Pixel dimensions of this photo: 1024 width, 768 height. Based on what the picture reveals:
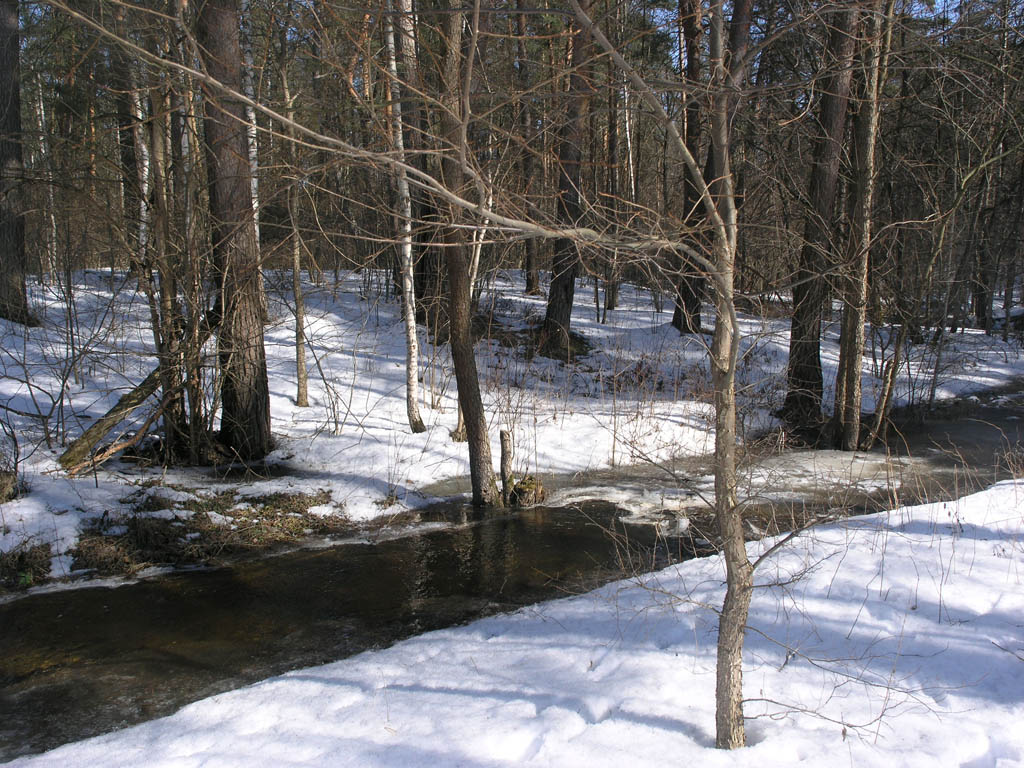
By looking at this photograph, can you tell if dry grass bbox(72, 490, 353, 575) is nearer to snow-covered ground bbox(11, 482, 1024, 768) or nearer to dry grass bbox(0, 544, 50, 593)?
dry grass bbox(0, 544, 50, 593)

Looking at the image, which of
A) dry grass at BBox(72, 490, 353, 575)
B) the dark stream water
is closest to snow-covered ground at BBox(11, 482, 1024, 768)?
the dark stream water

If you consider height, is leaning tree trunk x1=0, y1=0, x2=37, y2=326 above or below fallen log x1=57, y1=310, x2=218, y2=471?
above

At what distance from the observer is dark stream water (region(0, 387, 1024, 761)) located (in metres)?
5.04

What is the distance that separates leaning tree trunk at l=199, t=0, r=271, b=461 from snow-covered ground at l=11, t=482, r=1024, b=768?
199 inches

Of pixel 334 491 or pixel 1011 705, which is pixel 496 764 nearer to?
pixel 1011 705

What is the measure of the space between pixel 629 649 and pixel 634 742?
A: 3.93 feet

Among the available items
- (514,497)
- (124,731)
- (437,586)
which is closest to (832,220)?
(514,497)

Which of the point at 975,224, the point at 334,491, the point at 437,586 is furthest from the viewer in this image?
the point at 975,224

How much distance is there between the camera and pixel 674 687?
13.9 ft

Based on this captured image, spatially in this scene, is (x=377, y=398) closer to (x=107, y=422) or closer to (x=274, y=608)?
(x=107, y=422)

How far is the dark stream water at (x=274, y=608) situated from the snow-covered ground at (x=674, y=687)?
55 centimetres

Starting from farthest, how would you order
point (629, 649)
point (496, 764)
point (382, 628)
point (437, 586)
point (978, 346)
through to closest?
point (978, 346), point (437, 586), point (382, 628), point (629, 649), point (496, 764)

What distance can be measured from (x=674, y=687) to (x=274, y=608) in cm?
374

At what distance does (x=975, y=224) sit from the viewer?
1606cm
